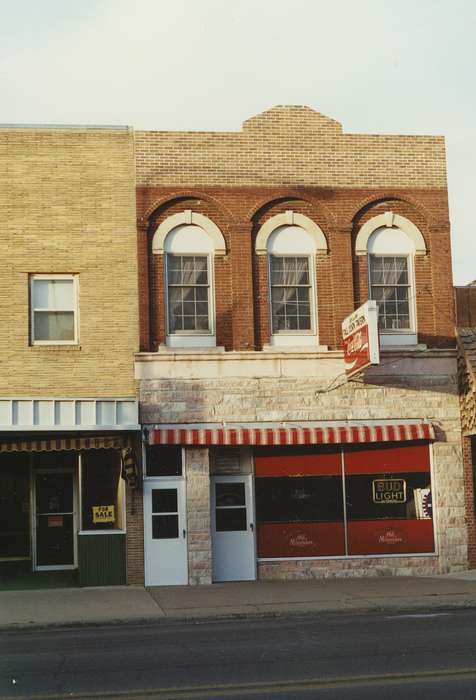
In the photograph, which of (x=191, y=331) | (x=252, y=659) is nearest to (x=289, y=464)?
(x=191, y=331)

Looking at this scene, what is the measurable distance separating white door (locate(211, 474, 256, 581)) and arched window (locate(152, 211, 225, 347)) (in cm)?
299

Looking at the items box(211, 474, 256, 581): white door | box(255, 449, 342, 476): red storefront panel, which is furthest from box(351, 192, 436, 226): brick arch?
box(211, 474, 256, 581): white door

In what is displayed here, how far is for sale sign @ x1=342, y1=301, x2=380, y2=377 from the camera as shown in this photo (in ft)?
61.9

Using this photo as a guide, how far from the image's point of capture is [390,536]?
2112 cm

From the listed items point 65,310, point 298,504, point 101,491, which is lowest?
point 298,504

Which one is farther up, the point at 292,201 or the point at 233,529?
the point at 292,201

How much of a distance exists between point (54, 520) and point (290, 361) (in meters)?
6.04

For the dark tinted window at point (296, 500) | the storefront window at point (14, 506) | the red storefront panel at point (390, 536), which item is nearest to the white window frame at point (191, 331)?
the dark tinted window at point (296, 500)

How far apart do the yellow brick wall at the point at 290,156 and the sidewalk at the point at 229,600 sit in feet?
27.6

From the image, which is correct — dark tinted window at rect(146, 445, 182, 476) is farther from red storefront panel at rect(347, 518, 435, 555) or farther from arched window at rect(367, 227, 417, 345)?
arched window at rect(367, 227, 417, 345)

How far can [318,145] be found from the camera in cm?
2191

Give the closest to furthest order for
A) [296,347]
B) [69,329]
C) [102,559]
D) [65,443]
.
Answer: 1. [65,443]
2. [102,559]
3. [69,329]
4. [296,347]

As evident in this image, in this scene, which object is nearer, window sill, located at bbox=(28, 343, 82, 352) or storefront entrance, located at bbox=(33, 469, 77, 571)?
window sill, located at bbox=(28, 343, 82, 352)

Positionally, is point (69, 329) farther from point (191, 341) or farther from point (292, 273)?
point (292, 273)
